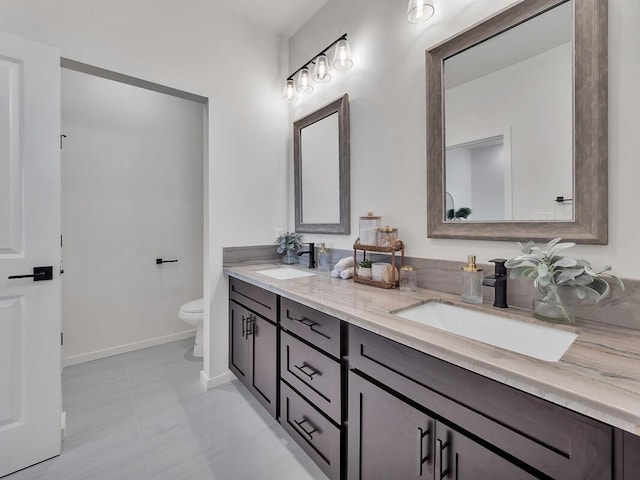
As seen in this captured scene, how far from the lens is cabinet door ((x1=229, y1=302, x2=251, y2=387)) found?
197cm

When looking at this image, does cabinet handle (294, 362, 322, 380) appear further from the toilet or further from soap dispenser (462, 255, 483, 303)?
the toilet

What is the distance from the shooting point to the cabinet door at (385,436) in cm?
89

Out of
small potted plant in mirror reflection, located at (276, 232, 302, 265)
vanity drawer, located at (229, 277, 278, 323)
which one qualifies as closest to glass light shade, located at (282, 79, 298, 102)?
small potted plant in mirror reflection, located at (276, 232, 302, 265)

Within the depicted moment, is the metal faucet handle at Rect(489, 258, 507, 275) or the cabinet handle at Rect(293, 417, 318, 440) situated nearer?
the metal faucet handle at Rect(489, 258, 507, 275)

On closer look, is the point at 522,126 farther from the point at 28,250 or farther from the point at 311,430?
the point at 28,250

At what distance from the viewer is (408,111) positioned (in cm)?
158

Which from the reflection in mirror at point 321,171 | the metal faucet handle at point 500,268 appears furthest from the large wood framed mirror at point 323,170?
the metal faucet handle at point 500,268

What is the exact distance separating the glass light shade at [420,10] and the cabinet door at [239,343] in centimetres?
187

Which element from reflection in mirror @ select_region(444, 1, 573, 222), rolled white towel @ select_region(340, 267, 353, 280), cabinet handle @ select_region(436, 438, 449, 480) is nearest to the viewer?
cabinet handle @ select_region(436, 438, 449, 480)

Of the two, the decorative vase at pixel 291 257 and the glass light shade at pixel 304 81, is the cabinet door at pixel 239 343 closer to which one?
the decorative vase at pixel 291 257

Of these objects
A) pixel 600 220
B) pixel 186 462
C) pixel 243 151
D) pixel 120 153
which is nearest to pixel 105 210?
pixel 120 153

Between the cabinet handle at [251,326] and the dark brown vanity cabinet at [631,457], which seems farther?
the cabinet handle at [251,326]

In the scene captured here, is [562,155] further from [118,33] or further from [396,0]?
[118,33]

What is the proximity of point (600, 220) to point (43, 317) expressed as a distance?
2405mm
